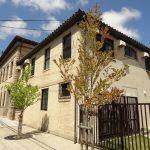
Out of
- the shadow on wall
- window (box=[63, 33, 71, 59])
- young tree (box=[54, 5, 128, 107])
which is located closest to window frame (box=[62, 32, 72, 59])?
window (box=[63, 33, 71, 59])

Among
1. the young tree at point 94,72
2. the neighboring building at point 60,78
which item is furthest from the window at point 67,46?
the young tree at point 94,72

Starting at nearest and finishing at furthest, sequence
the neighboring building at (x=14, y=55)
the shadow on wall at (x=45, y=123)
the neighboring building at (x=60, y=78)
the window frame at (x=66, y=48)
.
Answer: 1. the neighboring building at (x=60, y=78)
2. the window frame at (x=66, y=48)
3. the shadow on wall at (x=45, y=123)
4. the neighboring building at (x=14, y=55)

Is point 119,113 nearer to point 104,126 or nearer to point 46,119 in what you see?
point 104,126

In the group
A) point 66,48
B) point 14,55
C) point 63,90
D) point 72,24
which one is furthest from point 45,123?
point 14,55

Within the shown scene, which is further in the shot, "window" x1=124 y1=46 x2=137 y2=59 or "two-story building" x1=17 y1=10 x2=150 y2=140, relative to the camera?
"window" x1=124 y1=46 x2=137 y2=59

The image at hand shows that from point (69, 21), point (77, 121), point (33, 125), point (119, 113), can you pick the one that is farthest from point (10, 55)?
point (119, 113)

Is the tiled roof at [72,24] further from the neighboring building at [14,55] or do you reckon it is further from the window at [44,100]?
the neighboring building at [14,55]

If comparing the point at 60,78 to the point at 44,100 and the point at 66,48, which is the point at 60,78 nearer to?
the point at 66,48

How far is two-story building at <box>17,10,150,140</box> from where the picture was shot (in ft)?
35.9

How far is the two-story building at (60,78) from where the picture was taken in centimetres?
1095

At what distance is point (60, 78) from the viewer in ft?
39.4

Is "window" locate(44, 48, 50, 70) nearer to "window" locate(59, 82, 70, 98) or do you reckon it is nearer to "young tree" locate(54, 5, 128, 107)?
"window" locate(59, 82, 70, 98)

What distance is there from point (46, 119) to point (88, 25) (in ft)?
27.2

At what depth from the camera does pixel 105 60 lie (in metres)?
6.50
